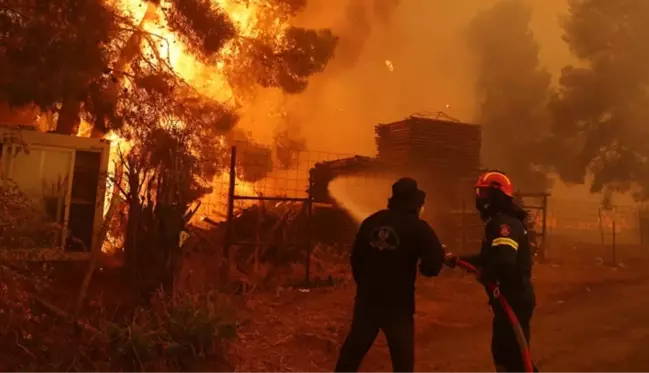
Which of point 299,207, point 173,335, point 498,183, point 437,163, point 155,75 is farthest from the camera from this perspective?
point 437,163

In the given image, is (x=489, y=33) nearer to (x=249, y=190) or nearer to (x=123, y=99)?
(x=249, y=190)

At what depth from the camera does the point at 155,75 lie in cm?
1136

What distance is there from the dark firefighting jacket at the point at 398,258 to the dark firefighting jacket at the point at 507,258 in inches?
18.0

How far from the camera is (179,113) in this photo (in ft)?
38.6

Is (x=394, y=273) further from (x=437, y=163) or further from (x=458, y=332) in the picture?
(x=437, y=163)

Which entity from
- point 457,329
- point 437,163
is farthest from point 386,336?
point 437,163

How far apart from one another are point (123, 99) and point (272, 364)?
6.37m

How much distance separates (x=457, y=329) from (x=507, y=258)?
442 centimetres

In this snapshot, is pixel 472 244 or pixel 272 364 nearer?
pixel 272 364

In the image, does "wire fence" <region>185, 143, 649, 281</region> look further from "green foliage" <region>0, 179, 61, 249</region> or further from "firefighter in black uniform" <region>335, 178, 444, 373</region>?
"firefighter in black uniform" <region>335, 178, 444, 373</region>

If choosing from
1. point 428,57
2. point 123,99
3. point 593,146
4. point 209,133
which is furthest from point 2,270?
point 428,57

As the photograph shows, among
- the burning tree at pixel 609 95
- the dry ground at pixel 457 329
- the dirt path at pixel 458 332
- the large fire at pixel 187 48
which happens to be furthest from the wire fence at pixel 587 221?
the large fire at pixel 187 48

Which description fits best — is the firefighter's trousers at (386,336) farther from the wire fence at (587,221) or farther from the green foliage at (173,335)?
the wire fence at (587,221)

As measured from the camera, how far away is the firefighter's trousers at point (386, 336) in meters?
4.21
